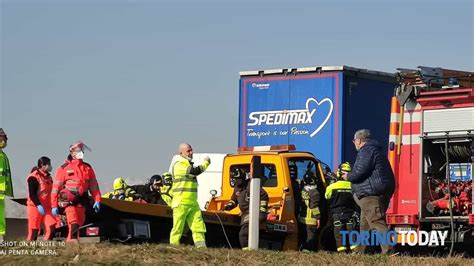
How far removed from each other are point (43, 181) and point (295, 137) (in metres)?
7.39

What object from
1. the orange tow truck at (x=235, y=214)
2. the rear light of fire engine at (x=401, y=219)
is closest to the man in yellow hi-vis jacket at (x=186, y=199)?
the orange tow truck at (x=235, y=214)

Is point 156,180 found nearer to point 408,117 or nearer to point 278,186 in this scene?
point 278,186

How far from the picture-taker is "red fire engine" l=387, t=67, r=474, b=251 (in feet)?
59.3

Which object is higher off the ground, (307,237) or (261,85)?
(261,85)

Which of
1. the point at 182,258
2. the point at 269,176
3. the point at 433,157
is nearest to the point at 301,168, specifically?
the point at 269,176

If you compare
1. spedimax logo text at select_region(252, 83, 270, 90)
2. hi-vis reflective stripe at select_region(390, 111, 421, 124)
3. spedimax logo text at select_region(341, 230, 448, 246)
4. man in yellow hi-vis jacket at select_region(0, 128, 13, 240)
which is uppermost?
spedimax logo text at select_region(252, 83, 270, 90)

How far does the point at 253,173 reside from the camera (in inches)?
657

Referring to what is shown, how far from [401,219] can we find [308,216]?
161 cm

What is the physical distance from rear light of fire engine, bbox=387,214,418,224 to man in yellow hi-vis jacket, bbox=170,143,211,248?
3.37m

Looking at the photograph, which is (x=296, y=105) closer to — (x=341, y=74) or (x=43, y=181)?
(x=341, y=74)

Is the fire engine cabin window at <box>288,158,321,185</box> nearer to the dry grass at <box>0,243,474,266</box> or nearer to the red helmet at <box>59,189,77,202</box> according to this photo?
the dry grass at <box>0,243,474,266</box>

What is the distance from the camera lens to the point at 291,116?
2420 cm

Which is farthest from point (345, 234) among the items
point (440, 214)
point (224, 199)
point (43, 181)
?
point (43, 181)

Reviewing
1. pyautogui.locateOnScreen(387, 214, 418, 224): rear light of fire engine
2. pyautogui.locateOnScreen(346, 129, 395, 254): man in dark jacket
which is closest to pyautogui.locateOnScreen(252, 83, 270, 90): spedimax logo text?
pyautogui.locateOnScreen(387, 214, 418, 224): rear light of fire engine
